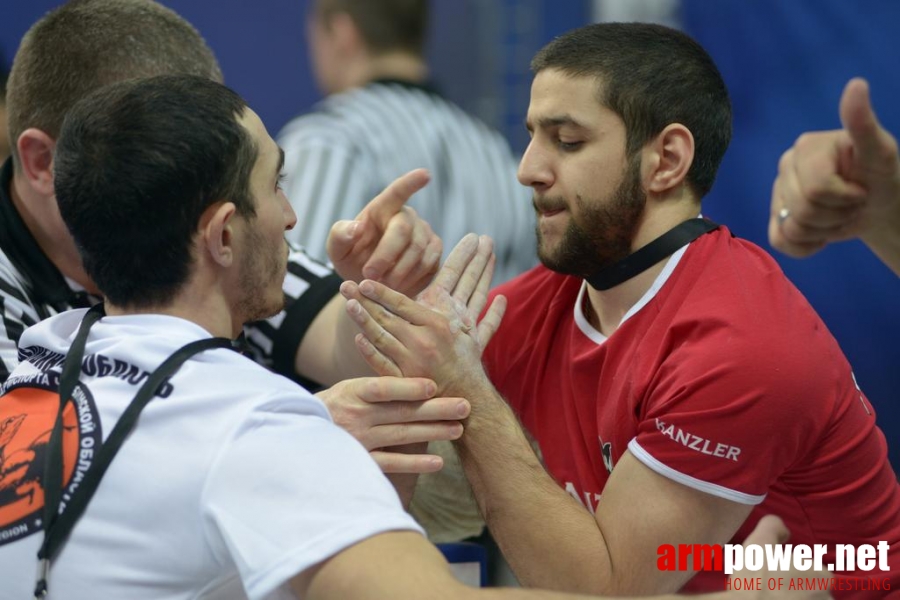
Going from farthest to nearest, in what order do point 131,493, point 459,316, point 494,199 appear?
point 494,199, point 459,316, point 131,493

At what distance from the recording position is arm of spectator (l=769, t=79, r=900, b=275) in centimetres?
154

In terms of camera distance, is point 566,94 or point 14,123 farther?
point 14,123

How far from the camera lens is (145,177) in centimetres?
151

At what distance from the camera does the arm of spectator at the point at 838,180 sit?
1.54 metres

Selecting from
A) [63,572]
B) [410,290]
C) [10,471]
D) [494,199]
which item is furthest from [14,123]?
[494,199]

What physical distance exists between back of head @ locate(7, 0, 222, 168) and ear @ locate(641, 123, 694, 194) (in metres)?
0.84

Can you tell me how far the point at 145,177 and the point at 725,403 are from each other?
90 centimetres

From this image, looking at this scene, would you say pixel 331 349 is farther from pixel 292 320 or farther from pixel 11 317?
pixel 11 317

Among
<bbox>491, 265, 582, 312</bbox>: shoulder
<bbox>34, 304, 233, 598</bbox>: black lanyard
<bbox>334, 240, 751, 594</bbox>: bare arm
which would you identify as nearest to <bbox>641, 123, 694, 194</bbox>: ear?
<bbox>491, 265, 582, 312</bbox>: shoulder

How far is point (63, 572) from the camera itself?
1.41 m

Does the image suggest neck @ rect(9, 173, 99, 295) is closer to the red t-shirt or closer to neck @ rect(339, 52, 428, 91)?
the red t-shirt

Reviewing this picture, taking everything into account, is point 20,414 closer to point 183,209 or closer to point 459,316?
point 183,209

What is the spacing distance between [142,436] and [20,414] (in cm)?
22

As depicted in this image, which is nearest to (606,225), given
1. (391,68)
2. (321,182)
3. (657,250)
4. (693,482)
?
(657,250)
